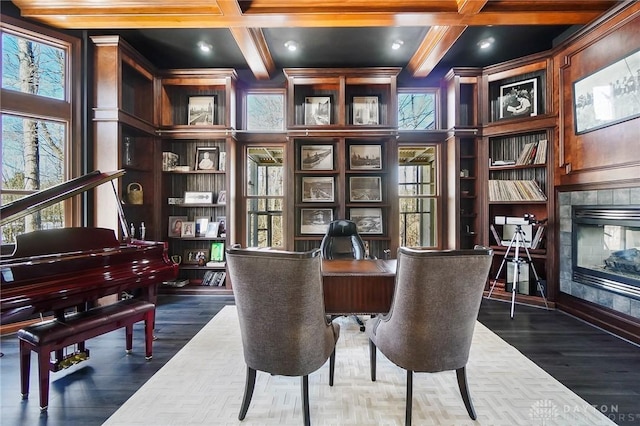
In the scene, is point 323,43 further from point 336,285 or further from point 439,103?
point 336,285

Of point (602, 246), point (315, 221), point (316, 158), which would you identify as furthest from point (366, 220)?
point (602, 246)

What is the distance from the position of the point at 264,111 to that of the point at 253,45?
3.81ft

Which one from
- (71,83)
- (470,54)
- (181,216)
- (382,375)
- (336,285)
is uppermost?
(470,54)

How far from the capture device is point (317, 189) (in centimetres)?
431

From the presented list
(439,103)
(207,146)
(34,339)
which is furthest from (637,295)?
(207,146)

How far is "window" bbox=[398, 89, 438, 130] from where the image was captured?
4422 mm

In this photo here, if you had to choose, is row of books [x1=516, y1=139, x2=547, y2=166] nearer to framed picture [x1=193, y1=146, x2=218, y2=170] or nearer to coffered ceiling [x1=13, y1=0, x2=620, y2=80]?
coffered ceiling [x1=13, y1=0, x2=620, y2=80]

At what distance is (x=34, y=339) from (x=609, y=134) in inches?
197

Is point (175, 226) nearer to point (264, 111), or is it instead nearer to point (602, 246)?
point (264, 111)

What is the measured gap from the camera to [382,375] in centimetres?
211

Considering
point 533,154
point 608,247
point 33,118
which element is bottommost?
point 608,247

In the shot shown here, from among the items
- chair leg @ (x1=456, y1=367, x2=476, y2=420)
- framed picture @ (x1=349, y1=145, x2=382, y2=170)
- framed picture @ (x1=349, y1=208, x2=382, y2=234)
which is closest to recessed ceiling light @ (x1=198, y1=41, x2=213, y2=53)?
framed picture @ (x1=349, y1=145, x2=382, y2=170)

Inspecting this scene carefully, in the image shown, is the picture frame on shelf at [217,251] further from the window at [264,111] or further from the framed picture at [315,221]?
the window at [264,111]

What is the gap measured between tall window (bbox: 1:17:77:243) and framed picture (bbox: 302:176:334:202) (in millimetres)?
2797
